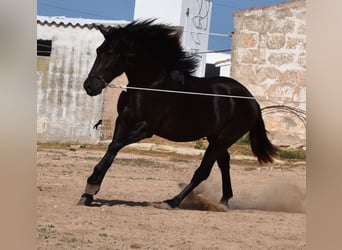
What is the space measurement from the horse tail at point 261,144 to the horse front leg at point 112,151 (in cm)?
80

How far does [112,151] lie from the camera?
500cm

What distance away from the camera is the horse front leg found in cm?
496

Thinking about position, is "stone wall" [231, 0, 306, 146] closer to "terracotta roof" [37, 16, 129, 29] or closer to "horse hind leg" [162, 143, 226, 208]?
"horse hind leg" [162, 143, 226, 208]

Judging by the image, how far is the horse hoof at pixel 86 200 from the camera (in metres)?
4.96

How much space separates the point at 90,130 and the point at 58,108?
0.33 m

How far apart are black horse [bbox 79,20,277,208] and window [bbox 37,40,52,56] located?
45 centimetres

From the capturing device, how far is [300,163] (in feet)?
17.1

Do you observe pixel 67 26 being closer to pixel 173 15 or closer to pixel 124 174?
pixel 173 15

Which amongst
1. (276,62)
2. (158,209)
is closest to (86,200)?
(158,209)

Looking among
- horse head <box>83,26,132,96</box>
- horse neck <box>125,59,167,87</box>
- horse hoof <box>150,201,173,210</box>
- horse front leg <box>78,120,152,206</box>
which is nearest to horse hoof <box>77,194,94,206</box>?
horse front leg <box>78,120,152,206</box>

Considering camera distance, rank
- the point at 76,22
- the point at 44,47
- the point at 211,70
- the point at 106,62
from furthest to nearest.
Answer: the point at 211,70 < the point at 76,22 < the point at 44,47 < the point at 106,62

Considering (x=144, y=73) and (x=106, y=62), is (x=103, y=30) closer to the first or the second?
(x=106, y=62)

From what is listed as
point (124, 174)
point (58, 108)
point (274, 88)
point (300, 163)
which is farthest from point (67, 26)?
point (300, 163)

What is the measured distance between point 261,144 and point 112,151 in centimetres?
112
